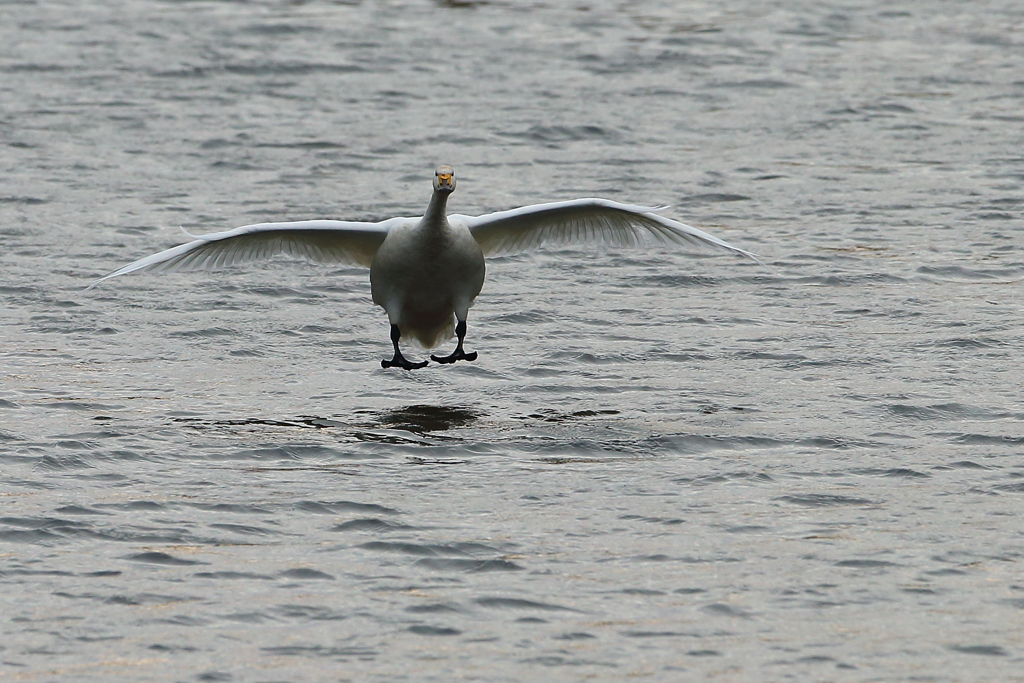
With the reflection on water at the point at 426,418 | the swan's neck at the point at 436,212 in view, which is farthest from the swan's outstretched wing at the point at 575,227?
the reflection on water at the point at 426,418

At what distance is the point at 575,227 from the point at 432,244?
1485 millimetres

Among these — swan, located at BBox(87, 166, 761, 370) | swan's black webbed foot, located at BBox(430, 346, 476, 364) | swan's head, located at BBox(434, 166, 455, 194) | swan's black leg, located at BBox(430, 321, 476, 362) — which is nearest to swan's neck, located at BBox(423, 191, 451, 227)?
swan, located at BBox(87, 166, 761, 370)

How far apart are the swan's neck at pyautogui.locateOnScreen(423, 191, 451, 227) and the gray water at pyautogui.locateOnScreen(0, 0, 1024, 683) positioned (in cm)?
132

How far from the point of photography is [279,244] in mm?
13602

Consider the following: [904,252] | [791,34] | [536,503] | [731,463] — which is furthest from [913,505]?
[791,34]

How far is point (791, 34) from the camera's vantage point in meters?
27.0

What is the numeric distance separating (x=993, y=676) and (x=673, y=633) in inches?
59.0

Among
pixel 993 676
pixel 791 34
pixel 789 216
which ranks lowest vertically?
pixel 993 676

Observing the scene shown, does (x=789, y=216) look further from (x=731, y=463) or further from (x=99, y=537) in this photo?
(x=99, y=537)

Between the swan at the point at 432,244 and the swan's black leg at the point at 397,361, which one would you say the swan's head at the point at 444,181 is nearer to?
the swan at the point at 432,244

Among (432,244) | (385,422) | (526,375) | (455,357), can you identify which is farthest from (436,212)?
(526,375)

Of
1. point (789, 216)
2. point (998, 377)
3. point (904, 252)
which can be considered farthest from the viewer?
point (789, 216)

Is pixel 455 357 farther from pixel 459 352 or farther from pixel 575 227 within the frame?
pixel 575 227

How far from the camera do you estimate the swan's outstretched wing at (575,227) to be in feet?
43.2
